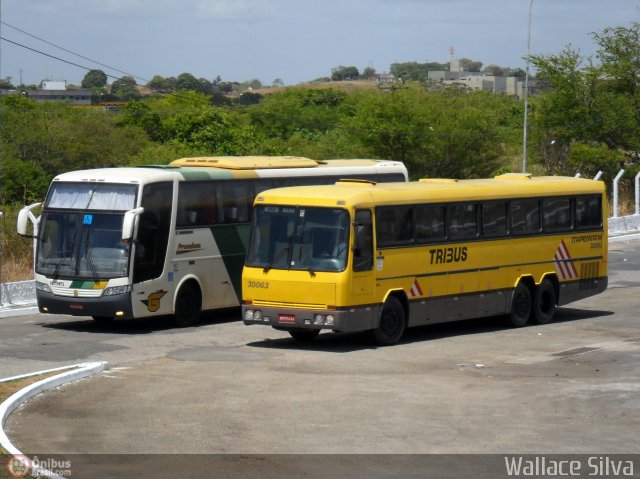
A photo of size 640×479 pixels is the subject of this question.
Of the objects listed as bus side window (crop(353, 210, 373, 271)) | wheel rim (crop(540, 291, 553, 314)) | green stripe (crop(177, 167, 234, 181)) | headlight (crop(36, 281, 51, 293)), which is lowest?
wheel rim (crop(540, 291, 553, 314))

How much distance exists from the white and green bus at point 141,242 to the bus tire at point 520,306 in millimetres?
5346

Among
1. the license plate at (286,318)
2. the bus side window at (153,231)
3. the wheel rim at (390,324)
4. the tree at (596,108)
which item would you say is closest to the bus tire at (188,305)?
the bus side window at (153,231)

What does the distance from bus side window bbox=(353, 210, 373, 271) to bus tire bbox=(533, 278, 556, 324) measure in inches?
200

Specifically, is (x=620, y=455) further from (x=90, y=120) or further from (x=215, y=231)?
(x=90, y=120)

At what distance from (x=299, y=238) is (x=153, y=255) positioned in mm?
3528

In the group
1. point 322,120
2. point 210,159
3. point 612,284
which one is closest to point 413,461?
point 210,159

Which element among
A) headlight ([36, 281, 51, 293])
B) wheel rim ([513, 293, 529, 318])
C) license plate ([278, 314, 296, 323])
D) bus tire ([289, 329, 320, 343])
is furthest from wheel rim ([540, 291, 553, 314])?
headlight ([36, 281, 51, 293])

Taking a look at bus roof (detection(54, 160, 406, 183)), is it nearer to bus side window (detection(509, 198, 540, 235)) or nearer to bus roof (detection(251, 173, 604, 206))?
bus roof (detection(251, 173, 604, 206))

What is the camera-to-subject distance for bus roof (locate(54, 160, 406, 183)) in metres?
22.3

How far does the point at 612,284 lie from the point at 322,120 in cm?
8502

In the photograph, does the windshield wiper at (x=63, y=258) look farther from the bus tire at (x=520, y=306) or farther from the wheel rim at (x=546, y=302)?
the wheel rim at (x=546, y=302)

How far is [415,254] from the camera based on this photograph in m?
20.9

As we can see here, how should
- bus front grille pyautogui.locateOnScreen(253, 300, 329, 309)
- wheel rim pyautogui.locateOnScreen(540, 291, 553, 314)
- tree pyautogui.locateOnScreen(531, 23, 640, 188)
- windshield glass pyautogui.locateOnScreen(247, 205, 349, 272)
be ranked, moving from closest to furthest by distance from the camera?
bus front grille pyautogui.locateOnScreen(253, 300, 329, 309) < windshield glass pyautogui.locateOnScreen(247, 205, 349, 272) < wheel rim pyautogui.locateOnScreen(540, 291, 553, 314) < tree pyautogui.locateOnScreen(531, 23, 640, 188)

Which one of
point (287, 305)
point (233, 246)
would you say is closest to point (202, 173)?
point (233, 246)
